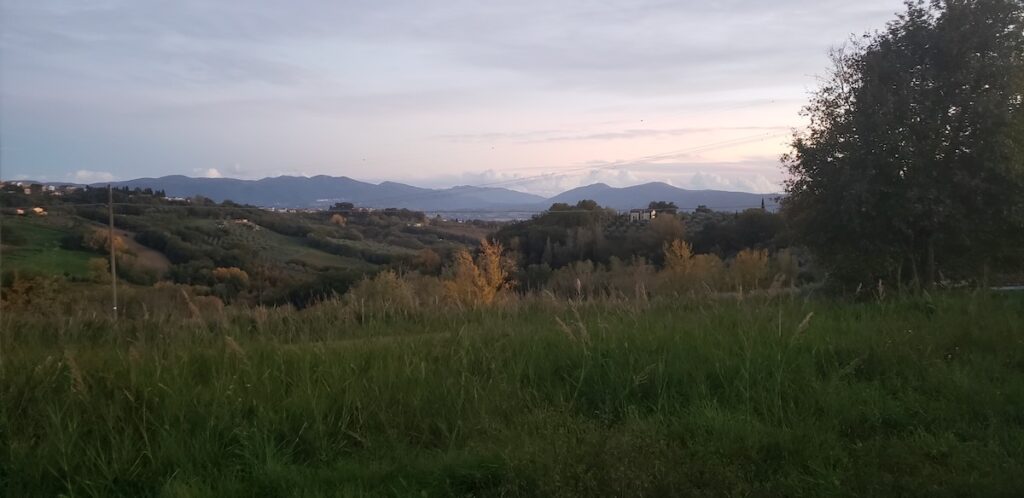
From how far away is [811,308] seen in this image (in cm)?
885

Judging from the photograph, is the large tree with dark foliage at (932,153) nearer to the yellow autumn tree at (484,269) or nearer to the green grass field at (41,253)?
the yellow autumn tree at (484,269)

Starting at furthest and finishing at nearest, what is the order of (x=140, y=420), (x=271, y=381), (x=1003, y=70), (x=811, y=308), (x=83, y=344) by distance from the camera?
(x=1003, y=70) < (x=811, y=308) < (x=83, y=344) < (x=271, y=381) < (x=140, y=420)

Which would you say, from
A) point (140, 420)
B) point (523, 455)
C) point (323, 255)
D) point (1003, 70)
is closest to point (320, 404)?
point (140, 420)

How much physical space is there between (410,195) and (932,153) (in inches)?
1240

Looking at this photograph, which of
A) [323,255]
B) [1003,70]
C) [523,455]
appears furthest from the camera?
[323,255]

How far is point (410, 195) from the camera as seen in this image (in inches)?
1732

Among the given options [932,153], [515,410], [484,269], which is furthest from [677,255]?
[515,410]

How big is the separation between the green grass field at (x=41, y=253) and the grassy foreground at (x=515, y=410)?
1103cm

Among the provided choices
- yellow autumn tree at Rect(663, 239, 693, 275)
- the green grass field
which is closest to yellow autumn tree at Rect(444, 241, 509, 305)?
yellow autumn tree at Rect(663, 239, 693, 275)

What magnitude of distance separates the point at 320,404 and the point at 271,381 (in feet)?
2.04

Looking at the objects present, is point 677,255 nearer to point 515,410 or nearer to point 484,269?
point 484,269

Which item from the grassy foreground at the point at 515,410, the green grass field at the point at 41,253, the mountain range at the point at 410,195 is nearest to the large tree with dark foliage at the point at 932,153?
the grassy foreground at the point at 515,410

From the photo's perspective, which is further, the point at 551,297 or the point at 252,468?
the point at 551,297

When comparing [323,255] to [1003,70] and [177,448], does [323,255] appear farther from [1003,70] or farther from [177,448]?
[177,448]
